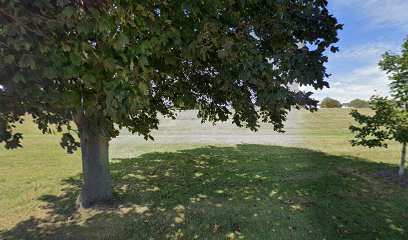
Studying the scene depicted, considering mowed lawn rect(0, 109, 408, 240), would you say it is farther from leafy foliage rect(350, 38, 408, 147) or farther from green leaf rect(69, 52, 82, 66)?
green leaf rect(69, 52, 82, 66)

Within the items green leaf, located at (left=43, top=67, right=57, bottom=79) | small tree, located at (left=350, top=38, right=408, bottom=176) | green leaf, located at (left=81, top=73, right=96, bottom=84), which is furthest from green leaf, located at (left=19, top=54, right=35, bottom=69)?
small tree, located at (left=350, top=38, right=408, bottom=176)

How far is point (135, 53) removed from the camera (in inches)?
146

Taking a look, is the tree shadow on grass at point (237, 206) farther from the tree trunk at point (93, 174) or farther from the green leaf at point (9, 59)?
the green leaf at point (9, 59)

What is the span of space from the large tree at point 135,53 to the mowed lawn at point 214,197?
7.28 feet

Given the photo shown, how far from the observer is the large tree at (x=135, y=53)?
123 inches

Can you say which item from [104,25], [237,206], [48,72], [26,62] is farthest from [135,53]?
[237,206]

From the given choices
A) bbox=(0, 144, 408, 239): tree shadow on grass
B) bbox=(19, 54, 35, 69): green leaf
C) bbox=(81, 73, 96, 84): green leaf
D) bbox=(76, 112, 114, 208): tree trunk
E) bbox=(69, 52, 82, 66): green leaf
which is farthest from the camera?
bbox=(76, 112, 114, 208): tree trunk

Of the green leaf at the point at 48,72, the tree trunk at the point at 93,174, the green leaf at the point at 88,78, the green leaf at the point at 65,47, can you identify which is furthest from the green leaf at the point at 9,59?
the tree trunk at the point at 93,174

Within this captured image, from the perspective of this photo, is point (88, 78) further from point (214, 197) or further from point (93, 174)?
point (214, 197)

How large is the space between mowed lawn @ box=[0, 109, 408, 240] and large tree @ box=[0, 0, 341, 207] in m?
2.22

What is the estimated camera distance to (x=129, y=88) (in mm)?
3578

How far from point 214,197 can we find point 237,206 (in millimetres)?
821

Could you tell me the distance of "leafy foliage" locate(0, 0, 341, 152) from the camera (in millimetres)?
3123

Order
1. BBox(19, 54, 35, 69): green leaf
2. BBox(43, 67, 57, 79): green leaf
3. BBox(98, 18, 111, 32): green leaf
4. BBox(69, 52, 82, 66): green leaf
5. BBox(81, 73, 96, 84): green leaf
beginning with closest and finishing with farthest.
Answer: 1. BBox(19, 54, 35, 69): green leaf
2. BBox(98, 18, 111, 32): green leaf
3. BBox(43, 67, 57, 79): green leaf
4. BBox(69, 52, 82, 66): green leaf
5. BBox(81, 73, 96, 84): green leaf
